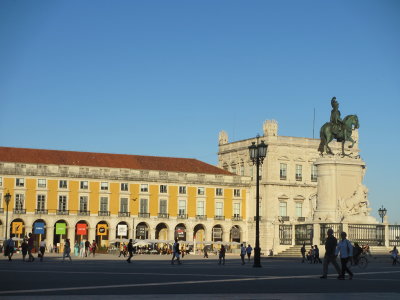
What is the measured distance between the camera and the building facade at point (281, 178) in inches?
3659

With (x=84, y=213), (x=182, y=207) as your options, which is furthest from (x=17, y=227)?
(x=182, y=207)

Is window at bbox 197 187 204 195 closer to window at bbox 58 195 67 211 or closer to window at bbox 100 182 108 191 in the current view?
window at bbox 100 182 108 191

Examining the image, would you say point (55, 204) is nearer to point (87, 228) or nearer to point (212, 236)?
point (87, 228)

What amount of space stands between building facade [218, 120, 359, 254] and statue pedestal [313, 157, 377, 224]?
51.0 metres

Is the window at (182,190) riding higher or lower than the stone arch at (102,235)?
higher

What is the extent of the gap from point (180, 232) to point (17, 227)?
1743cm

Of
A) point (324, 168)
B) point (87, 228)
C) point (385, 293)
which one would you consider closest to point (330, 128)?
point (324, 168)

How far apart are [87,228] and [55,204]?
4149 millimetres

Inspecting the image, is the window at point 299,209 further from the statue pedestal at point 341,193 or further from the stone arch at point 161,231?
the statue pedestal at point 341,193

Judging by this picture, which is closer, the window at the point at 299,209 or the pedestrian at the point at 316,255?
the pedestrian at the point at 316,255

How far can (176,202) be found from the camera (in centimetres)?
9031

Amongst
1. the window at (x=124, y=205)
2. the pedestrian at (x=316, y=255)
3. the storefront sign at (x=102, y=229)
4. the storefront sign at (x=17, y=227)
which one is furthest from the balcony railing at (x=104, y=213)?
the pedestrian at (x=316, y=255)

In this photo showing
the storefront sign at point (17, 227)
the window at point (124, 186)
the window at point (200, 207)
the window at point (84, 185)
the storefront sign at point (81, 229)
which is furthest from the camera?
the window at point (200, 207)

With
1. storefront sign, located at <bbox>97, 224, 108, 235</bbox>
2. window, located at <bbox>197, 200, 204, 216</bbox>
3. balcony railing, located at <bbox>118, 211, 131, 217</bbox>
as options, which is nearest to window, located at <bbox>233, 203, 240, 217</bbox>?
window, located at <bbox>197, 200, 204, 216</bbox>
